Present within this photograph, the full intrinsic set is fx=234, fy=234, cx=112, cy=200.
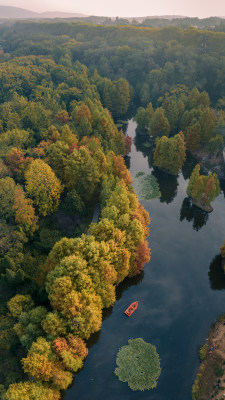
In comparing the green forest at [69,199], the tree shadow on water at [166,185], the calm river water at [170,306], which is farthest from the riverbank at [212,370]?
the tree shadow on water at [166,185]

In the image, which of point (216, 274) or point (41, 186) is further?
point (41, 186)

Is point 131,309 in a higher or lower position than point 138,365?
higher

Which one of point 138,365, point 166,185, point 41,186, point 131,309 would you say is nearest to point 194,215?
point 166,185

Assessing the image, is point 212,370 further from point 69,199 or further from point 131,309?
point 69,199

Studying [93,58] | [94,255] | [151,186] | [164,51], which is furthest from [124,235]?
[93,58]

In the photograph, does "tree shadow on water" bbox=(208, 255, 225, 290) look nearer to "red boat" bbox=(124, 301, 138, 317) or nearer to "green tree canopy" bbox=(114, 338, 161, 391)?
"red boat" bbox=(124, 301, 138, 317)
